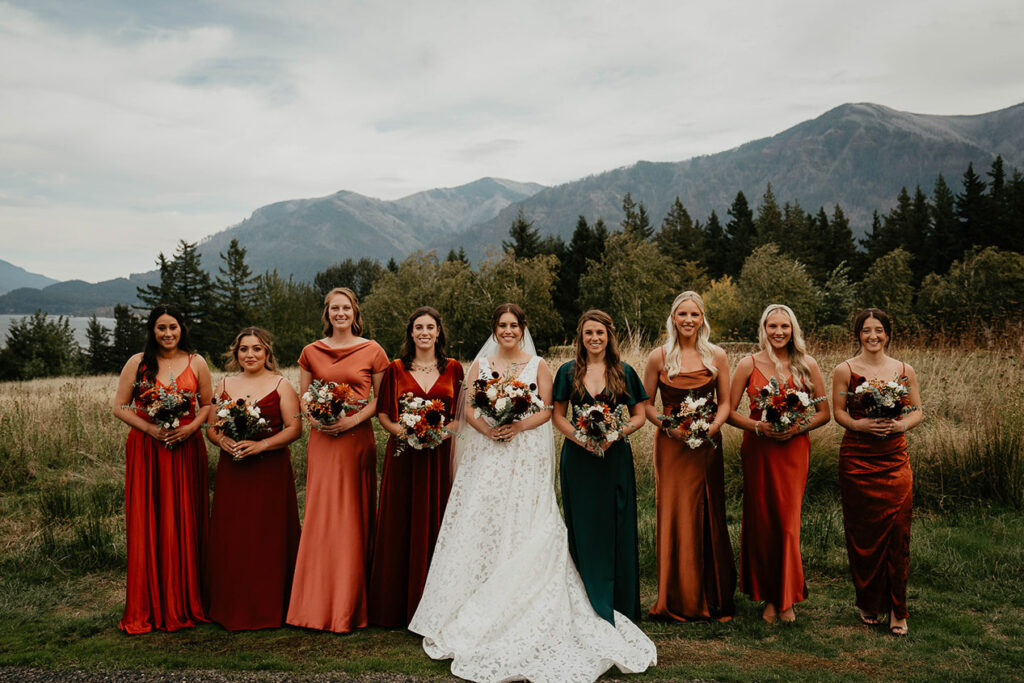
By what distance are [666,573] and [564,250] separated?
49176mm

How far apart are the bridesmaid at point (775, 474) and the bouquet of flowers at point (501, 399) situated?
1.83 metres

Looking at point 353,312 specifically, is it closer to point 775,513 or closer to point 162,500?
point 162,500

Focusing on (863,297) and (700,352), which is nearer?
(700,352)

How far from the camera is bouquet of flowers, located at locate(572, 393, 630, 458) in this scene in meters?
5.02

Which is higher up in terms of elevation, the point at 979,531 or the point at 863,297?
the point at 863,297

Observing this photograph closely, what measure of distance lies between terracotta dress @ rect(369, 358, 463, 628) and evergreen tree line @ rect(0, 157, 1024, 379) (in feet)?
96.3

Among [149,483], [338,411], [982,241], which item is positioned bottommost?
[149,483]

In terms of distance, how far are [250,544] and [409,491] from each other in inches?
54.2

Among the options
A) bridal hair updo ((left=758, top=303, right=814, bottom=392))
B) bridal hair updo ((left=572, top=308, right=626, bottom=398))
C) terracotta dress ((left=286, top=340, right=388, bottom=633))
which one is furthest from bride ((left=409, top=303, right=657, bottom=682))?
bridal hair updo ((left=758, top=303, right=814, bottom=392))

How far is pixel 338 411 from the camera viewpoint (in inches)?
207

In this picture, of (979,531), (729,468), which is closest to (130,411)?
(729,468)

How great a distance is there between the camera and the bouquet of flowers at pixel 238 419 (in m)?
5.23

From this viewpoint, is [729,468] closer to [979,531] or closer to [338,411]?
[979,531]

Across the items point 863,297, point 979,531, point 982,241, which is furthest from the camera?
point 982,241
